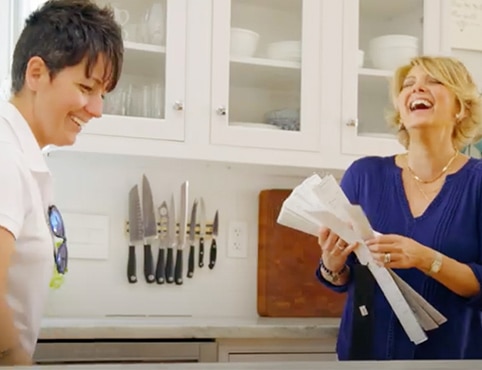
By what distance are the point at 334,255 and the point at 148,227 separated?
0.88 meters

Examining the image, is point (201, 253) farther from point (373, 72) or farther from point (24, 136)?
point (24, 136)

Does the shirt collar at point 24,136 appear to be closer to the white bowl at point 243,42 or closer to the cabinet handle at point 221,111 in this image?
the cabinet handle at point 221,111

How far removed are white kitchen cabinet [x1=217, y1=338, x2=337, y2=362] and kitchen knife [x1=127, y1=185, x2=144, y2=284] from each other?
1.76 feet

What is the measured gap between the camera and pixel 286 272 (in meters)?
2.51

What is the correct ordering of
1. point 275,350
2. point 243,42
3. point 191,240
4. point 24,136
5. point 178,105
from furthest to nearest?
point 191,240 < point 243,42 < point 178,105 < point 275,350 < point 24,136

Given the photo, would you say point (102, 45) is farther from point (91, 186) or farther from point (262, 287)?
point (262, 287)

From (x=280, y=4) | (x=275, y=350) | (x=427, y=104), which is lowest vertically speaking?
(x=275, y=350)

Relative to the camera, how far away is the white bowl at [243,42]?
7.65 ft

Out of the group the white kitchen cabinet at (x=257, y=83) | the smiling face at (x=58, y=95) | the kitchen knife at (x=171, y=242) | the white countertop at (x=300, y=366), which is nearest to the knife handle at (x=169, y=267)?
the kitchen knife at (x=171, y=242)

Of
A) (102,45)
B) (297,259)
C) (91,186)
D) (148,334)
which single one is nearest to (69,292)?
(91,186)

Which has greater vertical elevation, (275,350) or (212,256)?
(212,256)

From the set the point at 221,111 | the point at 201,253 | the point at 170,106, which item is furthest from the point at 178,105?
the point at 201,253

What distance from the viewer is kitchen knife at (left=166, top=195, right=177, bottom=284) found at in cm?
241

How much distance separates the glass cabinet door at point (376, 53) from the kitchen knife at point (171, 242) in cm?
62
